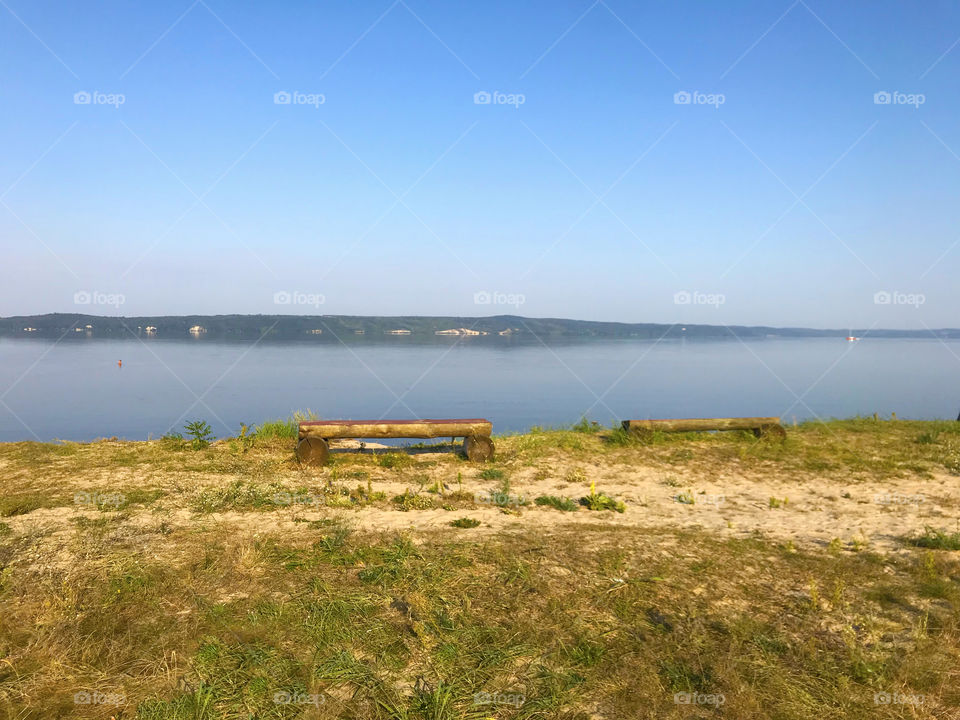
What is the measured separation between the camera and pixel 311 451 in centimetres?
1045

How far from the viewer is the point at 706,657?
4.54 metres

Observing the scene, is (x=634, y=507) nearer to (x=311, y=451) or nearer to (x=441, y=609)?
(x=441, y=609)

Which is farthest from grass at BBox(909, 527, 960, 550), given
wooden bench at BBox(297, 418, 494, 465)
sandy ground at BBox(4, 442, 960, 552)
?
wooden bench at BBox(297, 418, 494, 465)

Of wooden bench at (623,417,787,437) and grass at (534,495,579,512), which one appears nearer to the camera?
grass at (534,495,579,512)

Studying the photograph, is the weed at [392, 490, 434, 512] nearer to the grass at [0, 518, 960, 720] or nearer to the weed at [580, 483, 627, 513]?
the grass at [0, 518, 960, 720]

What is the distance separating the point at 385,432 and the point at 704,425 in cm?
700

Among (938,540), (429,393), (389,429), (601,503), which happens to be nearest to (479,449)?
(389,429)

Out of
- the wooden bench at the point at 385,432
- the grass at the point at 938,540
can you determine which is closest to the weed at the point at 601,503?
the wooden bench at the point at 385,432

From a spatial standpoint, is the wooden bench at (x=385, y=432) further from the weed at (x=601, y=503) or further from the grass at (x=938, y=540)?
the grass at (x=938, y=540)

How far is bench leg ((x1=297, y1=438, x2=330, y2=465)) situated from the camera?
34.2ft

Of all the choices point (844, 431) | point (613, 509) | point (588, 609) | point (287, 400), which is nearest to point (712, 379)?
point (287, 400)

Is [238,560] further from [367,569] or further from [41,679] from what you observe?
[41,679]

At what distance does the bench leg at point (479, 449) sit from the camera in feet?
36.6

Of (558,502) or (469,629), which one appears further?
(558,502)
